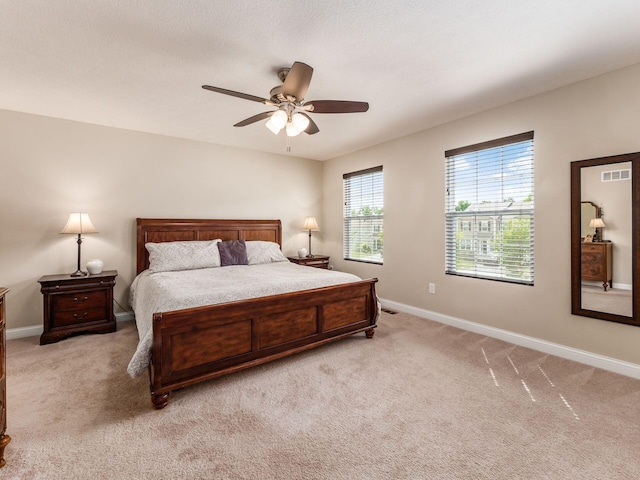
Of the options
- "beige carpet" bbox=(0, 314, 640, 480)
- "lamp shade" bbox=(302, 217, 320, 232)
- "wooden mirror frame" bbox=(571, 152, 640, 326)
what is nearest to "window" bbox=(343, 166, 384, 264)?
"lamp shade" bbox=(302, 217, 320, 232)

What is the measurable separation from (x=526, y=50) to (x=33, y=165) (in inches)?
199

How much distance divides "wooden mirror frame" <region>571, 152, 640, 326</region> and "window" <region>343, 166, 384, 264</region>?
238 cm

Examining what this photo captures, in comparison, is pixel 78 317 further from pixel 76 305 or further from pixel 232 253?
pixel 232 253

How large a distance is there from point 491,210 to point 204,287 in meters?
3.14

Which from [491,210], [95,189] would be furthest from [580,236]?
[95,189]

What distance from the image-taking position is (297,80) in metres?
2.05

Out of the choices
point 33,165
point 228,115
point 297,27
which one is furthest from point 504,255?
point 33,165

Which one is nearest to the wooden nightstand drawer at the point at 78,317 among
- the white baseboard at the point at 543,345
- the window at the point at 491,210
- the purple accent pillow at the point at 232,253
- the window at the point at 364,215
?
the purple accent pillow at the point at 232,253

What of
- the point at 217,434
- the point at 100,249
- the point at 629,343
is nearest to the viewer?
the point at 217,434

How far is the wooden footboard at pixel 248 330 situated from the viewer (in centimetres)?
211

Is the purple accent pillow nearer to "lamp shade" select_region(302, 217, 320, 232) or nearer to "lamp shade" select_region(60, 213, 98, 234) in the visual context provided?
"lamp shade" select_region(302, 217, 320, 232)

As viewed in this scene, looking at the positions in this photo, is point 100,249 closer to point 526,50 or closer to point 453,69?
point 453,69

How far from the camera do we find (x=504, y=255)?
3283 mm

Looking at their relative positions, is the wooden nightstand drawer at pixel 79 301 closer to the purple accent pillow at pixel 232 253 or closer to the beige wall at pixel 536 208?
the purple accent pillow at pixel 232 253
